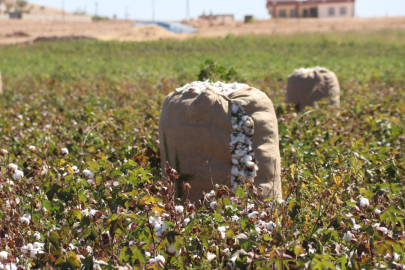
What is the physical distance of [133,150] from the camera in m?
6.00

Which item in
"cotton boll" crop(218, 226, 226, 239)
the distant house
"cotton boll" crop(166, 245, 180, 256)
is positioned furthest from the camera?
the distant house

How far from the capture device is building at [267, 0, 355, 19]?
73.9 m

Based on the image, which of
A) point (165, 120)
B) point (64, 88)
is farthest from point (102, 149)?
point (64, 88)

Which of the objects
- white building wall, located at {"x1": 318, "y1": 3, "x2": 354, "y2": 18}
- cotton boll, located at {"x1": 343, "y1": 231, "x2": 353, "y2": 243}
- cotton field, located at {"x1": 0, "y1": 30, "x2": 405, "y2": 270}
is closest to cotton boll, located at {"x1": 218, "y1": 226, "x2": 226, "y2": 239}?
cotton field, located at {"x1": 0, "y1": 30, "x2": 405, "y2": 270}

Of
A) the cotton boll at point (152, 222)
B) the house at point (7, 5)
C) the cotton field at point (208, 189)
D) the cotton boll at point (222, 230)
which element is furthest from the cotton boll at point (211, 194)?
the house at point (7, 5)

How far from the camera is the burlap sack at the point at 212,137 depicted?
5230 mm

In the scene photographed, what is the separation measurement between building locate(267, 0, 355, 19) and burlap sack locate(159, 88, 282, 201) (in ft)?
234

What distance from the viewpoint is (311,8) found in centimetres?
7481

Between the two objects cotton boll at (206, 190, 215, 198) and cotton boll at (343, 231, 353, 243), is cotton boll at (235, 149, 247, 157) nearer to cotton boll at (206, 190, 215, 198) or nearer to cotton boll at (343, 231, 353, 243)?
cotton boll at (206, 190, 215, 198)

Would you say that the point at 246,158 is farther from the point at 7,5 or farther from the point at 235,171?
the point at 7,5

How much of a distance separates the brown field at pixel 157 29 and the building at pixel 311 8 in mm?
11928

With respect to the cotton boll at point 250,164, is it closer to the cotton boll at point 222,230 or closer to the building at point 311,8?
the cotton boll at point 222,230

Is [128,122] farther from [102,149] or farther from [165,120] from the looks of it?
[165,120]

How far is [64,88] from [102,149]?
9.01 meters
